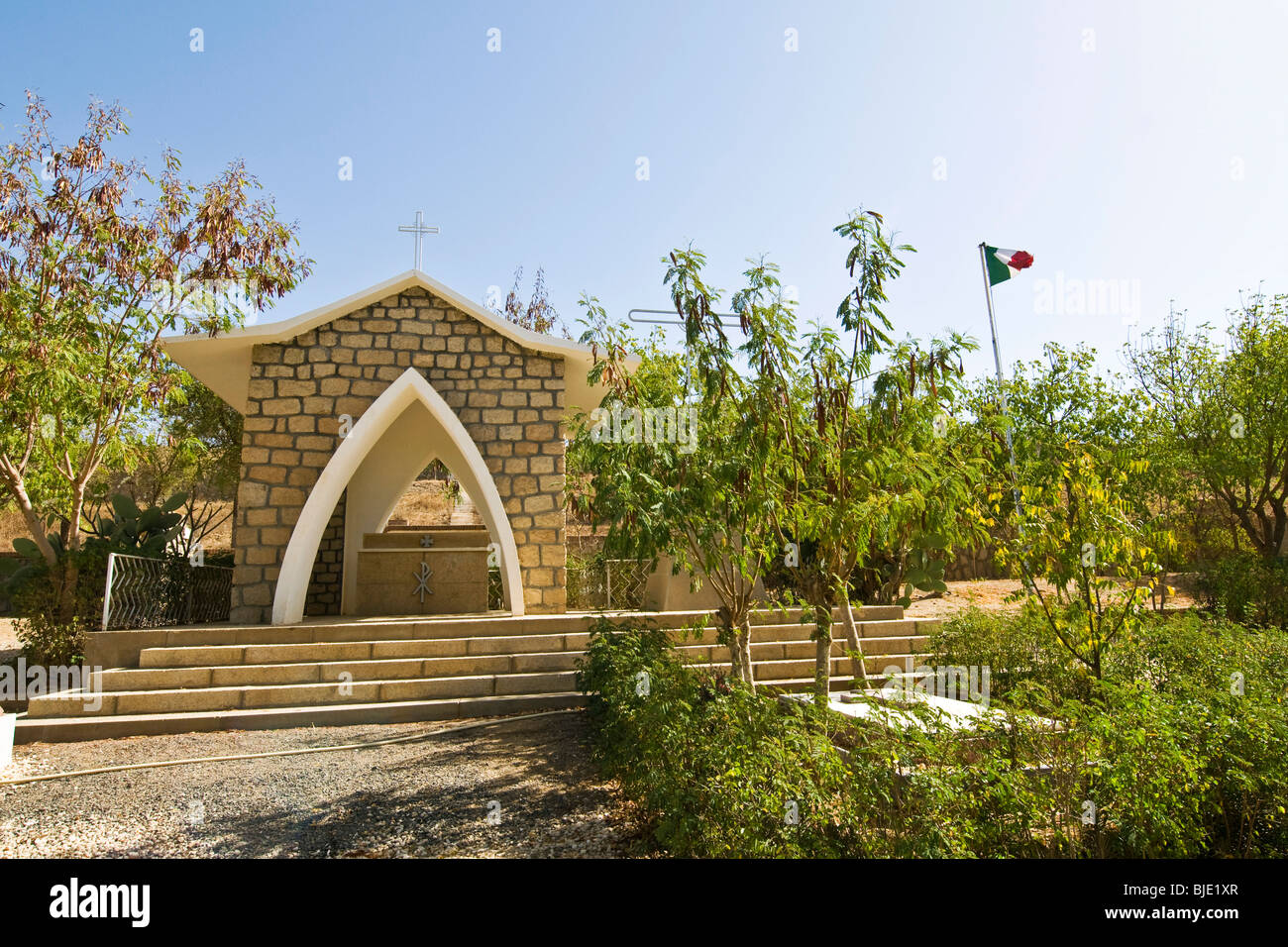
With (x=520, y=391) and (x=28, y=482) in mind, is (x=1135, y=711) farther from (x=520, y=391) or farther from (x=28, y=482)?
(x=28, y=482)

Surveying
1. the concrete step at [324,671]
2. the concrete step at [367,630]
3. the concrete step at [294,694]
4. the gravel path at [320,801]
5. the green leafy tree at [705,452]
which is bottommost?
the gravel path at [320,801]

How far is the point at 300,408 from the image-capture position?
32.8 feet

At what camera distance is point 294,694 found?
7.71 m

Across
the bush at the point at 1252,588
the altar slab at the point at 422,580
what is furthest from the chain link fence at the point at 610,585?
the bush at the point at 1252,588

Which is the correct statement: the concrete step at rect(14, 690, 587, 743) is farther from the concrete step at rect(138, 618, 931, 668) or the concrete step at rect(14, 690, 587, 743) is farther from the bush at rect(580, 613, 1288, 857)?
the bush at rect(580, 613, 1288, 857)

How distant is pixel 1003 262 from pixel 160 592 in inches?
481

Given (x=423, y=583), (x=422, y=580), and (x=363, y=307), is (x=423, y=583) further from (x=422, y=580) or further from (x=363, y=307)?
(x=363, y=307)

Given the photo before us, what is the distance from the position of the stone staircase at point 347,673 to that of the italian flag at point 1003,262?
19.1 feet

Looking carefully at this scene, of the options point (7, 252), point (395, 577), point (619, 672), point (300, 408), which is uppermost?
point (7, 252)

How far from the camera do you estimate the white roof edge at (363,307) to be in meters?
9.68

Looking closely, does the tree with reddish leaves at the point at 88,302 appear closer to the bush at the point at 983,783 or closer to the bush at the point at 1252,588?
the bush at the point at 983,783

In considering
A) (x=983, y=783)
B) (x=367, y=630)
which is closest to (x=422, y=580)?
(x=367, y=630)

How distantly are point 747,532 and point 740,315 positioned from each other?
1705mm

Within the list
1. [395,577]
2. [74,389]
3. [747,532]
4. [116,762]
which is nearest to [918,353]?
[747,532]
